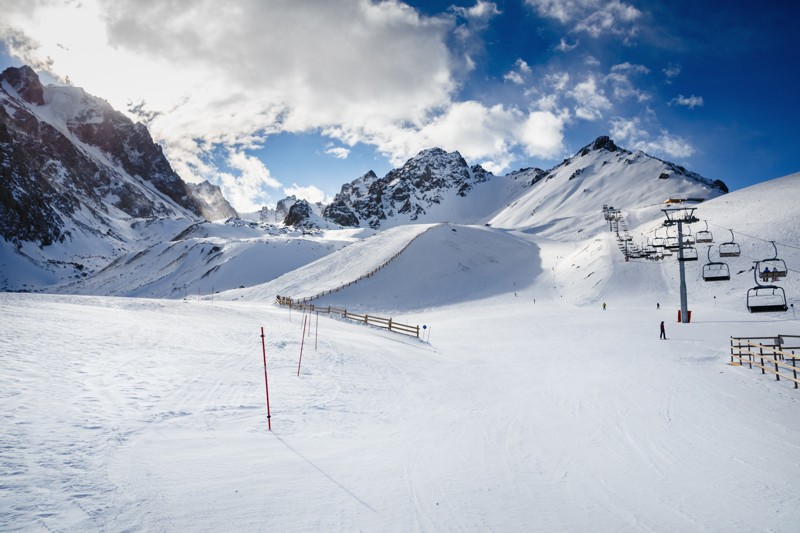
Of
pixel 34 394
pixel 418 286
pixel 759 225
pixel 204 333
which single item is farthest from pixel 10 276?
pixel 759 225

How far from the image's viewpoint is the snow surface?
643 cm

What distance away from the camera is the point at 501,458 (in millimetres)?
9422

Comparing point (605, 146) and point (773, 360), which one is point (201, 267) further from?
point (605, 146)

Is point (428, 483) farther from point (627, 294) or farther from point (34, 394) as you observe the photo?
point (627, 294)

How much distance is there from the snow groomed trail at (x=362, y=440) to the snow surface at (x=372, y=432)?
0.05 meters

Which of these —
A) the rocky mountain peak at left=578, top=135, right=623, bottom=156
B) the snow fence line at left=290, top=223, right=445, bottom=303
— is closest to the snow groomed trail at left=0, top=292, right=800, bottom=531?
the snow fence line at left=290, top=223, right=445, bottom=303

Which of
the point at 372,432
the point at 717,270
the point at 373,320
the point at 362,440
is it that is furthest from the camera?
the point at 373,320

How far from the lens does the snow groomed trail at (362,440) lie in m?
6.36

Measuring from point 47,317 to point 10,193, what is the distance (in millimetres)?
169624

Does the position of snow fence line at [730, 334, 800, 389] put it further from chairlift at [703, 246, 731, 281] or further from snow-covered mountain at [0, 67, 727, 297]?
snow-covered mountain at [0, 67, 727, 297]

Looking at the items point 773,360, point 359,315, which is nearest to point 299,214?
point 359,315

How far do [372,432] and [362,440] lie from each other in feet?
2.31

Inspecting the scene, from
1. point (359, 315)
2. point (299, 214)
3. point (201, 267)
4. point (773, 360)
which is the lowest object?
point (773, 360)

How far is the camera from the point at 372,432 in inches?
418
